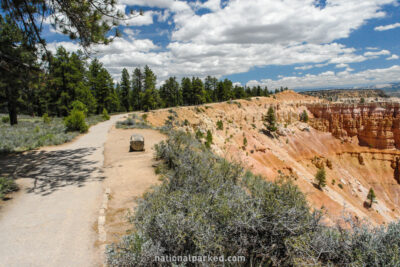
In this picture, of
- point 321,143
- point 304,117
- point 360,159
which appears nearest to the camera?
point 360,159

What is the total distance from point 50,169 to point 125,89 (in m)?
51.5

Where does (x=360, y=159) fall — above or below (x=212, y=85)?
below

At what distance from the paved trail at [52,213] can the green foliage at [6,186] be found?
0.25 metres

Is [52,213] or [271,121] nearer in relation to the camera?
[52,213]

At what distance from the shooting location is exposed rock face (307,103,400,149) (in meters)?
49.8

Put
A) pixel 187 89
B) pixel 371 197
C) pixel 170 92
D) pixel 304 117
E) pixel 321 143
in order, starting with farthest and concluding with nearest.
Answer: pixel 170 92 < pixel 187 89 < pixel 304 117 < pixel 321 143 < pixel 371 197

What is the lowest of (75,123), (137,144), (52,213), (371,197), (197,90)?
(371,197)

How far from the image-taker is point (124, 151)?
11.2m

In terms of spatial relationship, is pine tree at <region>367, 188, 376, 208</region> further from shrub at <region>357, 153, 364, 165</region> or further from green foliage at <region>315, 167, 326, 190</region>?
green foliage at <region>315, 167, 326, 190</region>

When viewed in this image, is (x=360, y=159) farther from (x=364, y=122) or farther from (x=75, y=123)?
(x=75, y=123)

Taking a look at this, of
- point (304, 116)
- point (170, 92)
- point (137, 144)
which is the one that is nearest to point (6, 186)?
point (137, 144)

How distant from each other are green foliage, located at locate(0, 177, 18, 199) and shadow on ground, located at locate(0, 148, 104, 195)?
0.41m

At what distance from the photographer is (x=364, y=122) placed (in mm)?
52281

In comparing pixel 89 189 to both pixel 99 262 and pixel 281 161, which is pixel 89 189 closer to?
pixel 99 262
